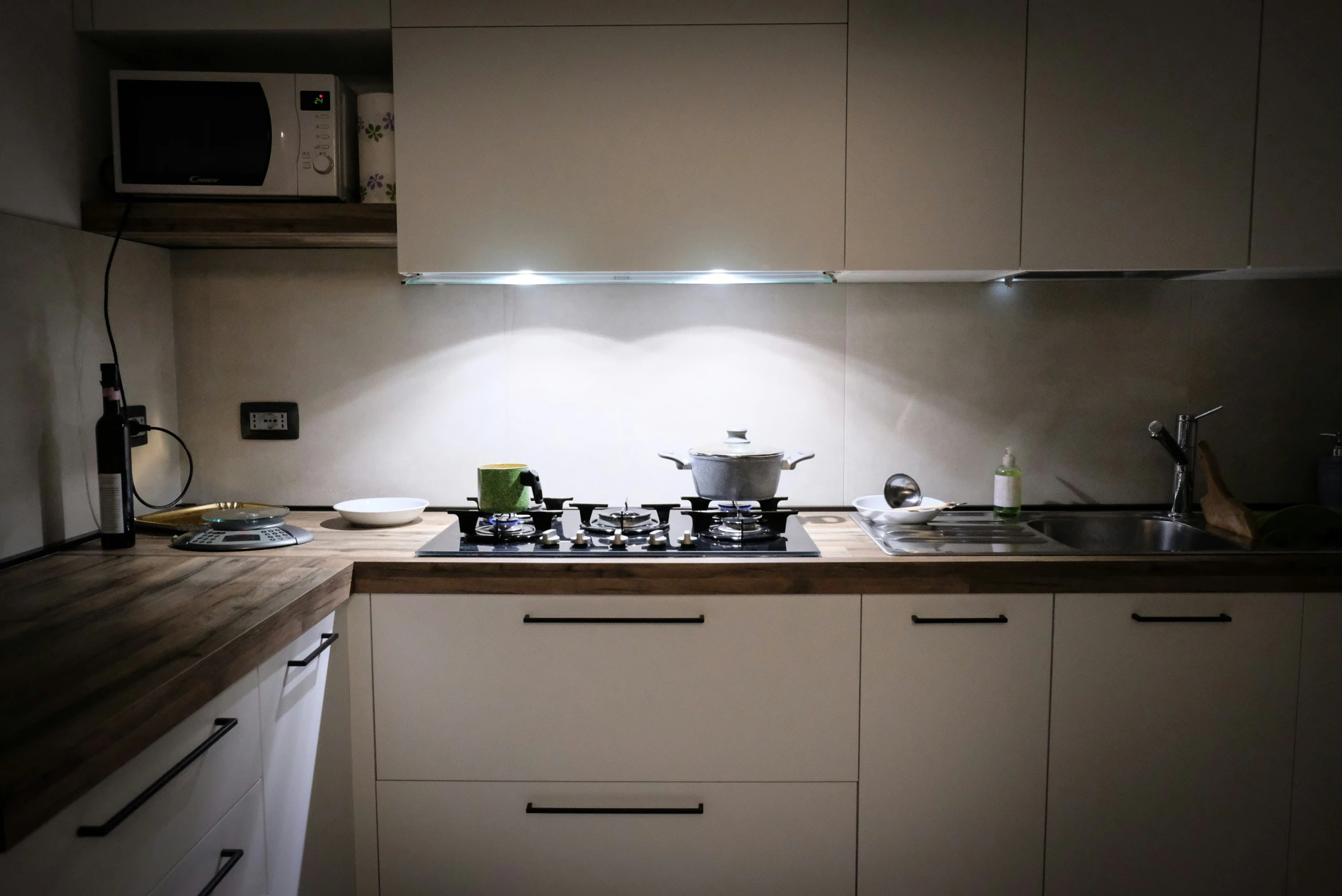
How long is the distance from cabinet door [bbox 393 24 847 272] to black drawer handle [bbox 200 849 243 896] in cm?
121

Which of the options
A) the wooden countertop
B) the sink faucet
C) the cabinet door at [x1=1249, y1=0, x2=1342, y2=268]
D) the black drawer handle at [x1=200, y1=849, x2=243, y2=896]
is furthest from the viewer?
the sink faucet

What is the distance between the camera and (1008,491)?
86.2 inches

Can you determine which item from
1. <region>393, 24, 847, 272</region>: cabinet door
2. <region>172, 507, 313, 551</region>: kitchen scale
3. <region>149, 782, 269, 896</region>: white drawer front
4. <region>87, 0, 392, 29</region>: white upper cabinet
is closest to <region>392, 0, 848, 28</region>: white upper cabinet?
<region>393, 24, 847, 272</region>: cabinet door

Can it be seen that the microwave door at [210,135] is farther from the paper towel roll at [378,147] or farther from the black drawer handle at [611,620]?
the black drawer handle at [611,620]

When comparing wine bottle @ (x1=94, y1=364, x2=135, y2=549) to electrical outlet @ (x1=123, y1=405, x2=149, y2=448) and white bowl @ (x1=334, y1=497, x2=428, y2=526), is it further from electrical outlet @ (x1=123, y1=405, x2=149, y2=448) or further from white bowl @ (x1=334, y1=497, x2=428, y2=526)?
white bowl @ (x1=334, y1=497, x2=428, y2=526)

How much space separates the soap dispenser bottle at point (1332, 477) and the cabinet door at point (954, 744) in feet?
3.34

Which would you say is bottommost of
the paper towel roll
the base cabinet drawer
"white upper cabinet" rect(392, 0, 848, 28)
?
the base cabinet drawer

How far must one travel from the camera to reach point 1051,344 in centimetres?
228

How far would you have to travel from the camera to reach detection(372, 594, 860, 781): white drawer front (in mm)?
1754

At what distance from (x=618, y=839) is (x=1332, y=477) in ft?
6.50

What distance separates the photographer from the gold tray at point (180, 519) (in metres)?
2.03

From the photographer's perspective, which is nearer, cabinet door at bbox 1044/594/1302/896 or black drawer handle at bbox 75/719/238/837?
black drawer handle at bbox 75/719/238/837

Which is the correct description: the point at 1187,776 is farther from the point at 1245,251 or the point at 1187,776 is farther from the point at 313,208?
the point at 313,208

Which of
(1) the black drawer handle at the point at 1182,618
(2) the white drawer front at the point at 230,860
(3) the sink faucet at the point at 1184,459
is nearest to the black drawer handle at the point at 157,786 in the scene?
(2) the white drawer front at the point at 230,860
